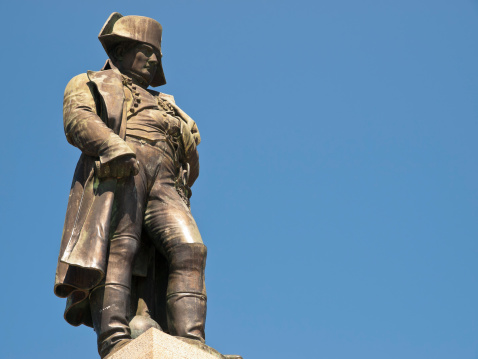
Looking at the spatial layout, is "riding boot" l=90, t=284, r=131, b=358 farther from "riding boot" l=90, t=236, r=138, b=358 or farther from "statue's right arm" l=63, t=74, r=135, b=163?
"statue's right arm" l=63, t=74, r=135, b=163

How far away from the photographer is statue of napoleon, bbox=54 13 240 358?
9.79 metres

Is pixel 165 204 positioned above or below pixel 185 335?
above

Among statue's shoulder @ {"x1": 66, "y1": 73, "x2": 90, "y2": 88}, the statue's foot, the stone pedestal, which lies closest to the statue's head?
statue's shoulder @ {"x1": 66, "y1": 73, "x2": 90, "y2": 88}

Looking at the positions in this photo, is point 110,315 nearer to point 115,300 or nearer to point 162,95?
point 115,300

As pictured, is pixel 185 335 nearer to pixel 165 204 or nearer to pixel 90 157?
pixel 165 204

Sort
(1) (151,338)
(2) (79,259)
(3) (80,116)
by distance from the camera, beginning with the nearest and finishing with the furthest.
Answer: (1) (151,338) < (2) (79,259) < (3) (80,116)

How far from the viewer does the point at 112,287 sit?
9766 mm

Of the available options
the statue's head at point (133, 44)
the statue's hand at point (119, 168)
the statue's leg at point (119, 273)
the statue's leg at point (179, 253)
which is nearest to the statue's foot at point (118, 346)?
the statue's leg at point (119, 273)

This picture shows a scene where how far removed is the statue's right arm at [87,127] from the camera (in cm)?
1007

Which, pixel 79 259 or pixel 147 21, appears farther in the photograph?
pixel 147 21

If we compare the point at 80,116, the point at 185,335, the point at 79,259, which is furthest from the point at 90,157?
the point at 185,335

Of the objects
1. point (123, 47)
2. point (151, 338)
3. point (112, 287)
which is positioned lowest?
point (151, 338)

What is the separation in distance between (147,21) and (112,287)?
10.5 ft

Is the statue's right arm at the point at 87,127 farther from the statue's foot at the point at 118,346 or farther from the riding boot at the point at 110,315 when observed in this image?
the statue's foot at the point at 118,346
